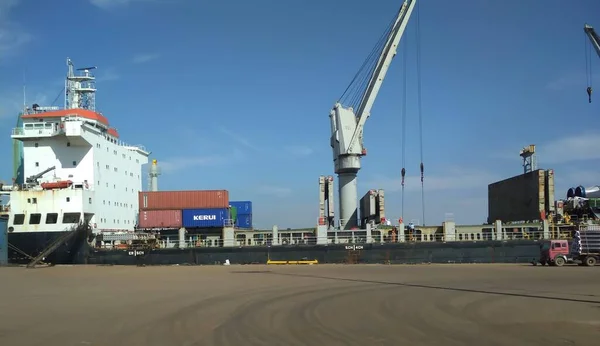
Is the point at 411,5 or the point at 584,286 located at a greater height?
Answer: the point at 411,5

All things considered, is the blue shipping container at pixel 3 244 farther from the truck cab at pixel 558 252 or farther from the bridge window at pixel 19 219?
the truck cab at pixel 558 252

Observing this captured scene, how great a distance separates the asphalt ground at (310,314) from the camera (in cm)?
927

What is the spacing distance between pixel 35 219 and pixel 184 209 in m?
11.5

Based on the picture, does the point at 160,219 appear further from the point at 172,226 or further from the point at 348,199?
the point at 348,199

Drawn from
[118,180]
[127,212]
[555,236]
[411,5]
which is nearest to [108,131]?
[118,180]

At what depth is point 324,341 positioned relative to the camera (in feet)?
29.3

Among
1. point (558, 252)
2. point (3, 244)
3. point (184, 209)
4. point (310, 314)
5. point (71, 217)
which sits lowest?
point (558, 252)

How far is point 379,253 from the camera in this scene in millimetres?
36406

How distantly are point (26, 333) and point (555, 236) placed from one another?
37624 mm

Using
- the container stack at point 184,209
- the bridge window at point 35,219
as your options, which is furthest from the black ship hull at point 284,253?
the container stack at point 184,209

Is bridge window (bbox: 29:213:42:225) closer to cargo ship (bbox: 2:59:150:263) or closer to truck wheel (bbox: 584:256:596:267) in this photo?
cargo ship (bbox: 2:59:150:263)

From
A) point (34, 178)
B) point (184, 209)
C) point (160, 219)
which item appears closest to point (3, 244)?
point (34, 178)

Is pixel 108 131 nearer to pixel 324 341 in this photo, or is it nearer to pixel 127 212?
pixel 127 212

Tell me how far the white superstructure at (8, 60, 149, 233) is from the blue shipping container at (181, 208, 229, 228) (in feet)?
23.4
